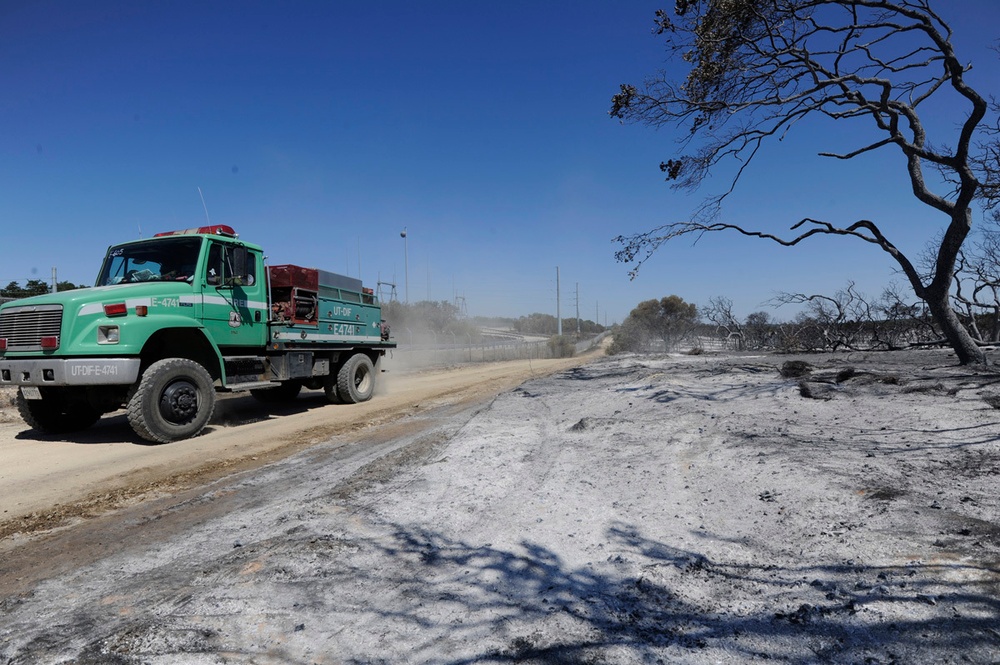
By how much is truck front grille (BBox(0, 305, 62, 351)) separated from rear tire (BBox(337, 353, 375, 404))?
523 centimetres

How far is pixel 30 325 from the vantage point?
7102 mm

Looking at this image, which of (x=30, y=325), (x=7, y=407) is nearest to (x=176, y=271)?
(x=30, y=325)

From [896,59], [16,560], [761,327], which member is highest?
[896,59]

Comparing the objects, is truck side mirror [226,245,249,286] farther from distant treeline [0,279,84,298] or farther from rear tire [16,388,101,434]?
distant treeline [0,279,84,298]

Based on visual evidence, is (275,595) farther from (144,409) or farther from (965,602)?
(144,409)

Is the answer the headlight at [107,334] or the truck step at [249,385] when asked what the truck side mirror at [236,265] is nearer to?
the truck step at [249,385]

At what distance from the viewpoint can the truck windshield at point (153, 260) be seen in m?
8.34

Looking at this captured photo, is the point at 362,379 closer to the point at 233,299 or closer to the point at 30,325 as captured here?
the point at 233,299

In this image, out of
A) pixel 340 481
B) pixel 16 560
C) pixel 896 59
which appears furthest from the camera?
pixel 896 59

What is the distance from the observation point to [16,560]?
3.63 m

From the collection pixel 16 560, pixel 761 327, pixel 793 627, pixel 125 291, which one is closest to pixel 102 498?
pixel 16 560

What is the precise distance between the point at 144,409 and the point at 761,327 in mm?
23965

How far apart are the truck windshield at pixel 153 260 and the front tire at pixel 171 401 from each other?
1588mm

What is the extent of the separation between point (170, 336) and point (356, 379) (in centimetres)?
461
